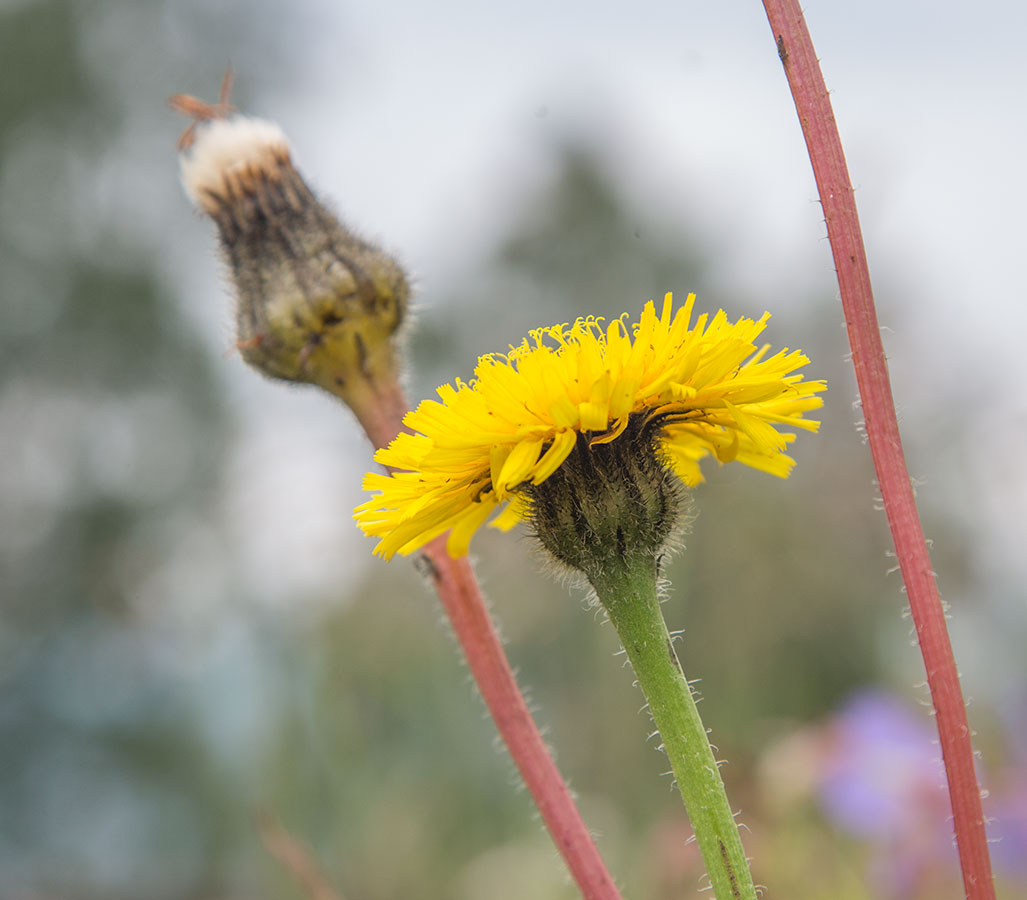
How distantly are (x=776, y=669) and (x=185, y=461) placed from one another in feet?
17.5


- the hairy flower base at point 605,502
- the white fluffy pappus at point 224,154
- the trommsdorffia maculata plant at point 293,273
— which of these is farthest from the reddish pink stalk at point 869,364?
the white fluffy pappus at point 224,154

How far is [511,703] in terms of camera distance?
2.36 feet

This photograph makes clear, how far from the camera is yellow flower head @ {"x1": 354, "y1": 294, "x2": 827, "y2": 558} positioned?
1.82 feet

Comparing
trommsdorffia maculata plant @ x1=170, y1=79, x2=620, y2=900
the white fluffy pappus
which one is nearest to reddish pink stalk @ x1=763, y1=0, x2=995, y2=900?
trommsdorffia maculata plant @ x1=170, y1=79, x2=620, y2=900

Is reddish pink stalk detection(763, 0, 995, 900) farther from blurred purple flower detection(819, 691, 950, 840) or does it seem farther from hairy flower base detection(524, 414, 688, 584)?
blurred purple flower detection(819, 691, 950, 840)

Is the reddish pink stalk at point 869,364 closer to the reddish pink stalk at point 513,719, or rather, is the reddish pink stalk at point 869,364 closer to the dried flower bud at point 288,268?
the reddish pink stalk at point 513,719

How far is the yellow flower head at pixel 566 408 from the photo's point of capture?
55 centimetres

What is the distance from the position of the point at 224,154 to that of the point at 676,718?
702 mm

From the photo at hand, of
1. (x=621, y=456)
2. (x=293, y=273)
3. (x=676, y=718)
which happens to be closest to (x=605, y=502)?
(x=621, y=456)

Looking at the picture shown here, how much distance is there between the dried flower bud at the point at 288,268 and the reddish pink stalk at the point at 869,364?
0.54 meters

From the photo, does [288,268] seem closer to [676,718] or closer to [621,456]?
[621,456]

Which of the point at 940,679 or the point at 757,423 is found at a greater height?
the point at 757,423

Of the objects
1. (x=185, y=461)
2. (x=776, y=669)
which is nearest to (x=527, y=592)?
(x=776, y=669)

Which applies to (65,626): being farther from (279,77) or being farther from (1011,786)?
(1011,786)
